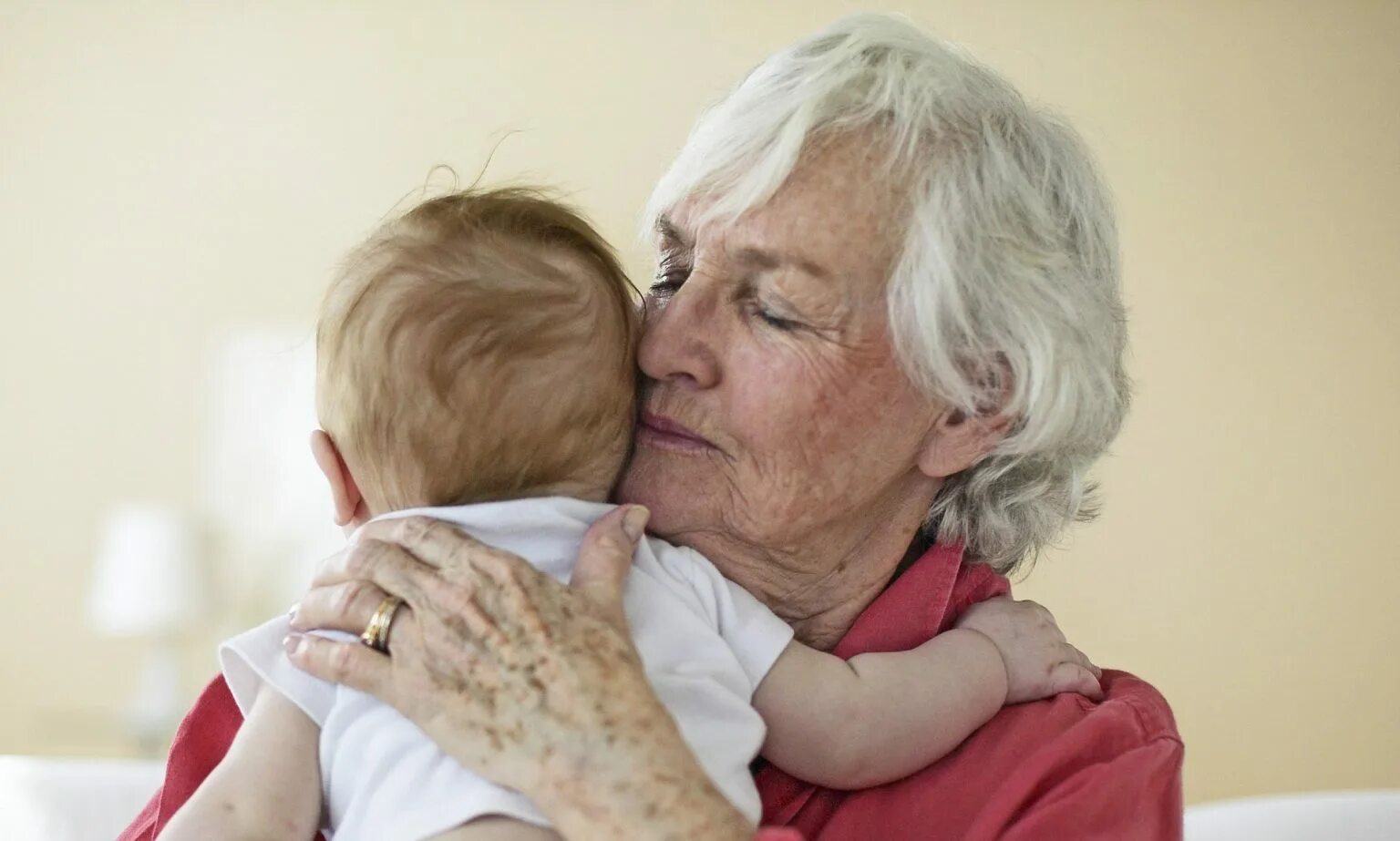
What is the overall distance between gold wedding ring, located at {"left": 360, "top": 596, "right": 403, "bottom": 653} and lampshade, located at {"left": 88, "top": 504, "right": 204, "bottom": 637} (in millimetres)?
3817

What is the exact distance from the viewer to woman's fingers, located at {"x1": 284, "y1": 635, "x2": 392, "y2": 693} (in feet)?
3.38

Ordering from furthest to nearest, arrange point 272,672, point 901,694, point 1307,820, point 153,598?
point 153,598 → point 1307,820 → point 901,694 → point 272,672

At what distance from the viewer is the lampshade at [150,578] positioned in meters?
4.51

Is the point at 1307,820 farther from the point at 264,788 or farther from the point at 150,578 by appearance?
the point at 150,578

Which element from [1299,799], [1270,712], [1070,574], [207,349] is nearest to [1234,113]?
[1070,574]

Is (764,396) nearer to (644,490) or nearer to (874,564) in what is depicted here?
(644,490)

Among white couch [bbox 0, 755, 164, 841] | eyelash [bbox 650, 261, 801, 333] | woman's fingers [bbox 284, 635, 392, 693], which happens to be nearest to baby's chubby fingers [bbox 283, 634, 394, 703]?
woman's fingers [bbox 284, 635, 392, 693]

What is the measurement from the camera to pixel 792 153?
4.14ft

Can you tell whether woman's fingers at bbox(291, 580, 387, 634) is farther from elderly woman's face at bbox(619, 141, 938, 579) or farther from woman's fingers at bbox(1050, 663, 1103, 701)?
woman's fingers at bbox(1050, 663, 1103, 701)

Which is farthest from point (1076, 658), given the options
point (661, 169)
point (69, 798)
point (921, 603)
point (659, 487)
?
point (661, 169)

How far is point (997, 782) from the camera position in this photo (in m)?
1.27

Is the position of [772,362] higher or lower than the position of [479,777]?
higher

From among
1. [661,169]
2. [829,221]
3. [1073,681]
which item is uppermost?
[829,221]

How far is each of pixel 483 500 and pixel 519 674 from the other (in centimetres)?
16
